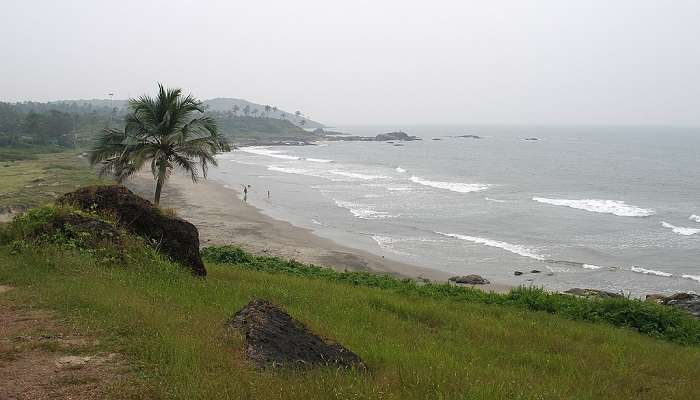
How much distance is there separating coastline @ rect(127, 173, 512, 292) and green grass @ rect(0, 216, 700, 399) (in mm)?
10647

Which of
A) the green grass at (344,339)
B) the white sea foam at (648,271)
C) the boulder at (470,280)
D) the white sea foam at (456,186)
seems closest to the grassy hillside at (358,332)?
the green grass at (344,339)

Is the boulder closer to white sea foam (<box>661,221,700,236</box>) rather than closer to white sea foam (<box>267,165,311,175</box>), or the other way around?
white sea foam (<box>661,221,700,236</box>)

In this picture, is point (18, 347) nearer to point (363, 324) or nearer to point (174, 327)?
point (174, 327)

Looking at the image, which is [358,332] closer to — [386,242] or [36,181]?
[386,242]

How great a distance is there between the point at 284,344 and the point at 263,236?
80.0ft

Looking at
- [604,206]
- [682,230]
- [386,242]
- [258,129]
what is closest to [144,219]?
[386,242]

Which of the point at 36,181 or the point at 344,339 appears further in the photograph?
the point at 36,181

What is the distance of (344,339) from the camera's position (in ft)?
26.2

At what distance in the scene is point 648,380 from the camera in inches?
329

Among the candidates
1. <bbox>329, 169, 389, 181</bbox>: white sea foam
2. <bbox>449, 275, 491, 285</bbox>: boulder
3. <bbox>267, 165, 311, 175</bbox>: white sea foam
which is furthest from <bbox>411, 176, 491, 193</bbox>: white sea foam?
<bbox>449, 275, 491, 285</bbox>: boulder

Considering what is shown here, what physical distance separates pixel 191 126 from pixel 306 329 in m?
13.3

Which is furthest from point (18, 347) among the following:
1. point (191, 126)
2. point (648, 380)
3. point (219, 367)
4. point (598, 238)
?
point (598, 238)

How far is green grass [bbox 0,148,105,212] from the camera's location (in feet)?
108

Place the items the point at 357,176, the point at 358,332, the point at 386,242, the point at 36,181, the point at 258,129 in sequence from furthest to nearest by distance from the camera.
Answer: the point at 258,129, the point at 357,176, the point at 36,181, the point at 386,242, the point at 358,332
